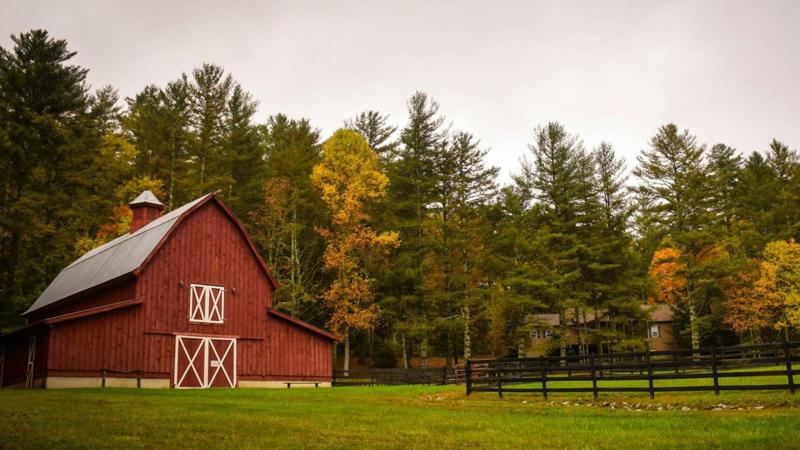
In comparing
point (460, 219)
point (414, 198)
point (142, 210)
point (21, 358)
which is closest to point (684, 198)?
point (460, 219)

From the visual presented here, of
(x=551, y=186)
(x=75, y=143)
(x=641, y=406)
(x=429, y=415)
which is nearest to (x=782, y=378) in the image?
(x=641, y=406)

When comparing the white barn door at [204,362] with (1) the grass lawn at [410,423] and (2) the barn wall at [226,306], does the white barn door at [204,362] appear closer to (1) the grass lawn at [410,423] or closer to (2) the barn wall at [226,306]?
(2) the barn wall at [226,306]

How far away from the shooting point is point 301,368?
Result: 30.6 m

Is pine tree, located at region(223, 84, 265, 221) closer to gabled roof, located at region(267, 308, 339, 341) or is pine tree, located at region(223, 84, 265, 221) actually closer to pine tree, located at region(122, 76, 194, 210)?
pine tree, located at region(122, 76, 194, 210)

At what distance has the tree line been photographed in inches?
1423

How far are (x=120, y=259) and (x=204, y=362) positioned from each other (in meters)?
6.41

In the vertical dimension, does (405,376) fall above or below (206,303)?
below

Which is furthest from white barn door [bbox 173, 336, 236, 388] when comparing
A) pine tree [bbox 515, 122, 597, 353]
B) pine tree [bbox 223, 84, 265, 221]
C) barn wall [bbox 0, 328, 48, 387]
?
pine tree [bbox 515, 122, 597, 353]

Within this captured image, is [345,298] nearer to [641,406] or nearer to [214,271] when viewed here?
[214,271]

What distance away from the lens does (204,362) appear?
2706 cm

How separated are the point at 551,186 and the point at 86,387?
30265 mm

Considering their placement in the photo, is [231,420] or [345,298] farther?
[345,298]

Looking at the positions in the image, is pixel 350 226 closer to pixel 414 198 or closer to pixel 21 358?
pixel 414 198

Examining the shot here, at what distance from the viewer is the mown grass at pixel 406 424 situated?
29.8 ft
